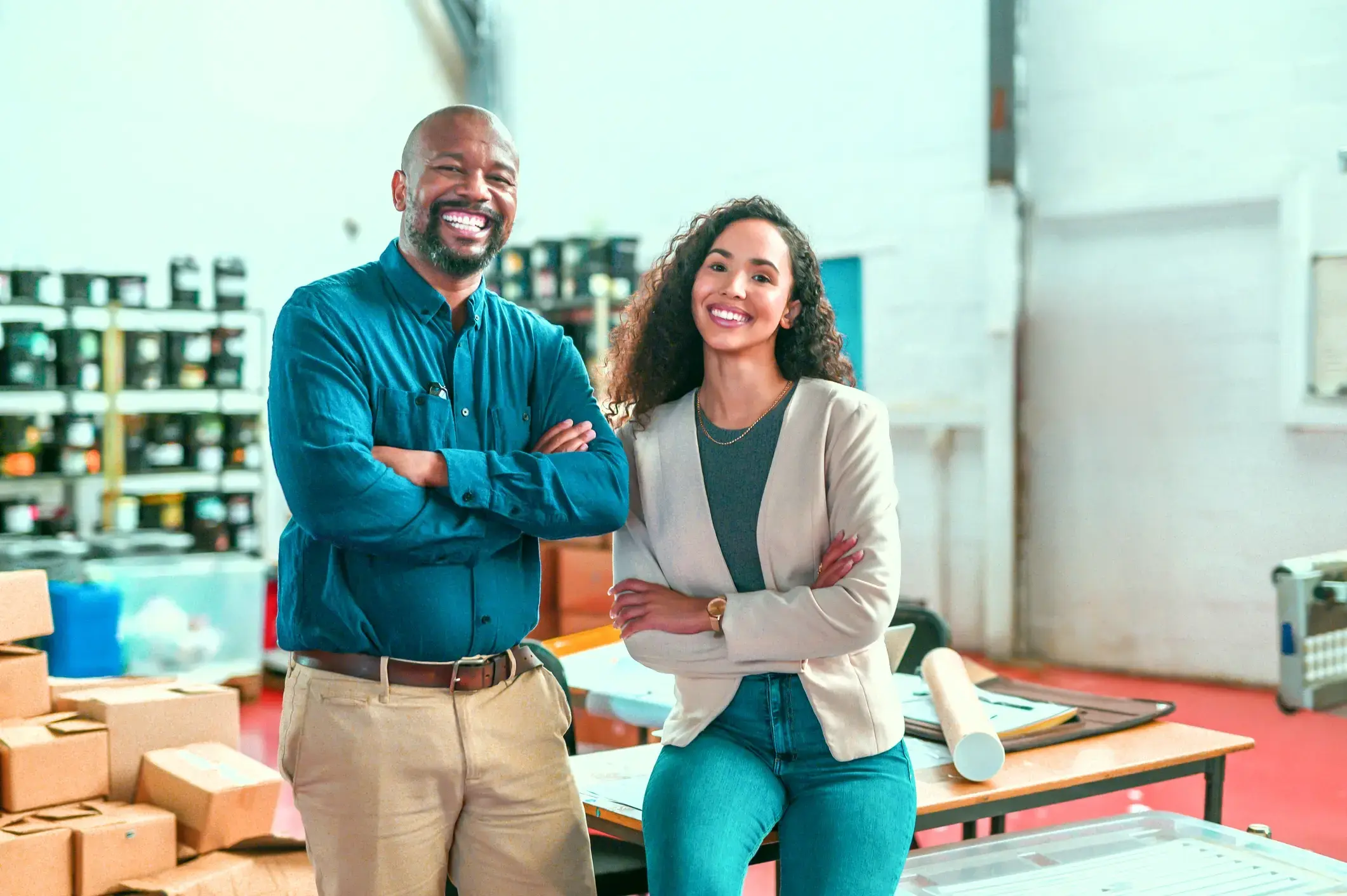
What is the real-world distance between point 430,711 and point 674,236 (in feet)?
3.31

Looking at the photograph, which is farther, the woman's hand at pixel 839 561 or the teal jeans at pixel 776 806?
the woman's hand at pixel 839 561

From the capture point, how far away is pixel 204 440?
20.8 feet

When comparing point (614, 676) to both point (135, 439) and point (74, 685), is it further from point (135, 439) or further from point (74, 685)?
point (135, 439)

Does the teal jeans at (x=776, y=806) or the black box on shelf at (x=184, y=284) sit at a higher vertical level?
the black box on shelf at (x=184, y=284)

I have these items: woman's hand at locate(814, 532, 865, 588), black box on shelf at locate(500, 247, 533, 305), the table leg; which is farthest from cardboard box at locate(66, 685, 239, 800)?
black box on shelf at locate(500, 247, 533, 305)

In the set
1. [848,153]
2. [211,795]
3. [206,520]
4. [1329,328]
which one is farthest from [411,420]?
[848,153]

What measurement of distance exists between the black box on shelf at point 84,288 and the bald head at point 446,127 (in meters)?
4.76

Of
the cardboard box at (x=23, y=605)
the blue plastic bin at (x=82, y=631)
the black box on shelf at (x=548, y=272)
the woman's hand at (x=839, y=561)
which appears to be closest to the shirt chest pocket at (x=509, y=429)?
the woman's hand at (x=839, y=561)

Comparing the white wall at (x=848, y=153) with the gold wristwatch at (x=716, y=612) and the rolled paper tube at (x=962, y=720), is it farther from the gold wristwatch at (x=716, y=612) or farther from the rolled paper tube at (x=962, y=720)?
the gold wristwatch at (x=716, y=612)

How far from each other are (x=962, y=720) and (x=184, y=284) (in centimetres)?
531

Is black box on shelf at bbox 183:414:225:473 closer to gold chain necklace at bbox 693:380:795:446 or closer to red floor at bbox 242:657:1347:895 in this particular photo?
red floor at bbox 242:657:1347:895

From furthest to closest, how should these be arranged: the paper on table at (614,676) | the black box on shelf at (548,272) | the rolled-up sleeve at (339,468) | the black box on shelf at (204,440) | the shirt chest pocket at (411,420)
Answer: the black box on shelf at (548,272), the black box on shelf at (204,440), the paper on table at (614,676), the shirt chest pocket at (411,420), the rolled-up sleeve at (339,468)

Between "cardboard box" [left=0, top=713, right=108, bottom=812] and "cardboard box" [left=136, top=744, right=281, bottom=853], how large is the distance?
4.8 inches

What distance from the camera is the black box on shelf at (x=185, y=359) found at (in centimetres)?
626
